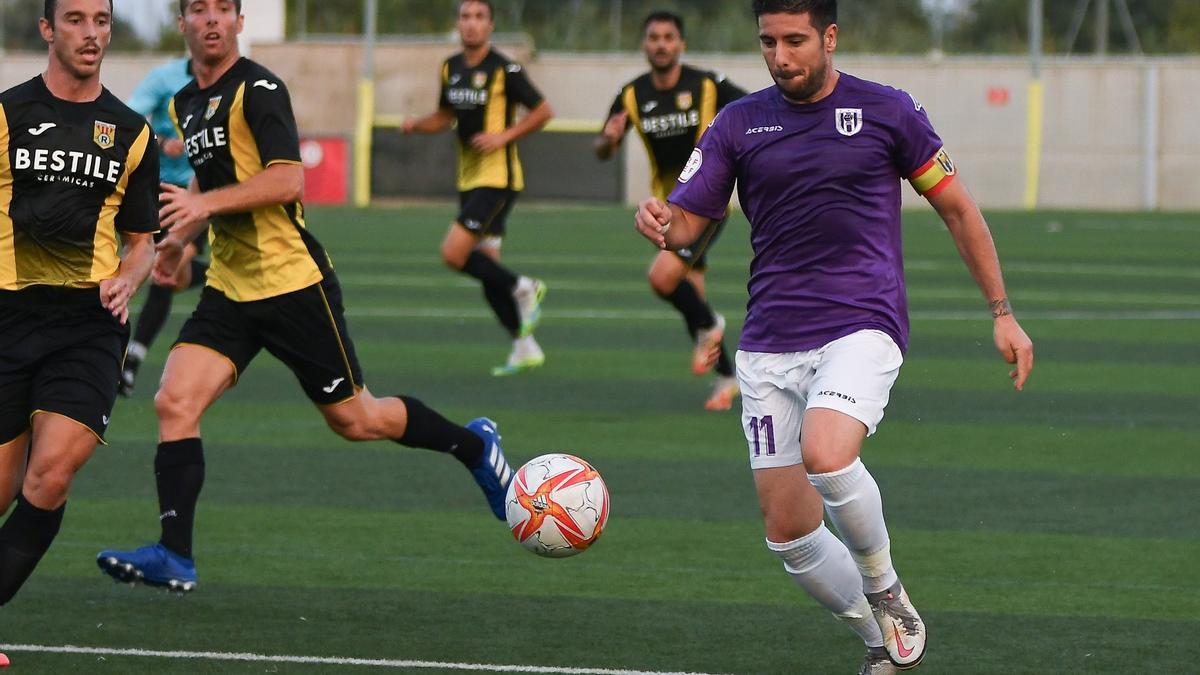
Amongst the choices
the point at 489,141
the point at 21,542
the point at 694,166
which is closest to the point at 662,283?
the point at 489,141

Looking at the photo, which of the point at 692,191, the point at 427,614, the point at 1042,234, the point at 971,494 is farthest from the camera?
the point at 1042,234

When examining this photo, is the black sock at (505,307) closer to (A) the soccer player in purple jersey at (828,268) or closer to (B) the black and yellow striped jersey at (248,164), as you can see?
(B) the black and yellow striped jersey at (248,164)

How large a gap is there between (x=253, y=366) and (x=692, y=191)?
8.56 meters

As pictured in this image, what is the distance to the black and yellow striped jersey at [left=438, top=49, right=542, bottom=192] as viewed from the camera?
45.1ft

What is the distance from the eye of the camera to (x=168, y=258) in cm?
716

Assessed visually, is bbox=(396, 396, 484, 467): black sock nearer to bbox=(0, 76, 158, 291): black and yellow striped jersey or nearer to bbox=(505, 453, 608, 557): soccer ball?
bbox=(505, 453, 608, 557): soccer ball

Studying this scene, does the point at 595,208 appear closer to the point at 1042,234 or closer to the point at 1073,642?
the point at 1042,234

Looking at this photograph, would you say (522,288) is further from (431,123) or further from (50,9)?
(50,9)

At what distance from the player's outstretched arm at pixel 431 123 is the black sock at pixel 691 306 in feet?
7.96

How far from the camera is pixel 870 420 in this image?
551cm

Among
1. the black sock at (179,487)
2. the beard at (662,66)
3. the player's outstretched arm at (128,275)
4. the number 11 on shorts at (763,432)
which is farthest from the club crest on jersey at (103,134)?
the beard at (662,66)

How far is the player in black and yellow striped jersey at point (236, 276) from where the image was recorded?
686 centimetres

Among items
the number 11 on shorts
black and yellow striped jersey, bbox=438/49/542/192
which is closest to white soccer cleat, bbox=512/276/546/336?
black and yellow striped jersey, bbox=438/49/542/192

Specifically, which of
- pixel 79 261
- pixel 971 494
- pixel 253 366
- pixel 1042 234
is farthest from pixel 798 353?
pixel 1042 234
